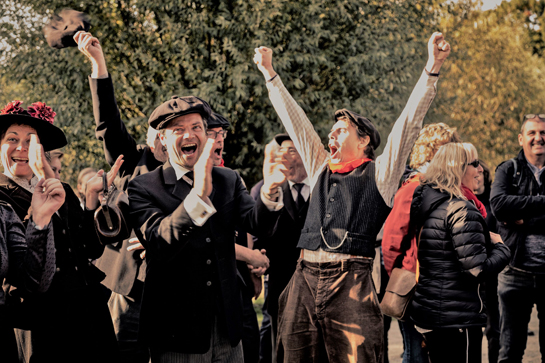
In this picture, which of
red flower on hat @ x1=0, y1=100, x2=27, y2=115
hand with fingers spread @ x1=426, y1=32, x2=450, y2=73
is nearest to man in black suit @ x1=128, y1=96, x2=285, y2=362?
red flower on hat @ x1=0, y1=100, x2=27, y2=115

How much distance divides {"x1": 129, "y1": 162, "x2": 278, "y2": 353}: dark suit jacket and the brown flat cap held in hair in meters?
1.45

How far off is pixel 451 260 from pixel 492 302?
9.15ft

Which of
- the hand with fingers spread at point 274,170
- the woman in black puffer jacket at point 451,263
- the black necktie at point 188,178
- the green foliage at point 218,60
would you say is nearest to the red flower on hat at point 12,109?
the black necktie at point 188,178

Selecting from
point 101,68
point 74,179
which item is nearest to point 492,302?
point 101,68

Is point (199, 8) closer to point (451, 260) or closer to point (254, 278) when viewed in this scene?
point (254, 278)

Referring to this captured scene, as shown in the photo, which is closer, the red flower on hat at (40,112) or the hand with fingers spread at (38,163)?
the hand with fingers spread at (38,163)

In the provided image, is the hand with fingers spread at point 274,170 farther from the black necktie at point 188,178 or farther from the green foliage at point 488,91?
the green foliage at point 488,91

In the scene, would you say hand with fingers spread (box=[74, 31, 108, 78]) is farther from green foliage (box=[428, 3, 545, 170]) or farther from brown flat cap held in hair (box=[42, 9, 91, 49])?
green foliage (box=[428, 3, 545, 170])

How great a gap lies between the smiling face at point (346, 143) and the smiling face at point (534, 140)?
2587mm

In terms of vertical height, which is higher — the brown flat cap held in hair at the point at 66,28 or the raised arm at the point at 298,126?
the brown flat cap held in hair at the point at 66,28

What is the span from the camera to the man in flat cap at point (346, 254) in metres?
3.78

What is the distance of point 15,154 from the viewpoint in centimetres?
377

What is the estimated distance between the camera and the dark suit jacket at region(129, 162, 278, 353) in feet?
10.6

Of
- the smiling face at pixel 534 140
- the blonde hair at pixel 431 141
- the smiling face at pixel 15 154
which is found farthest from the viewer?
the smiling face at pixel 534 140
